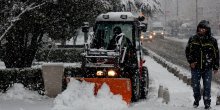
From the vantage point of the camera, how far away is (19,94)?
39.4 ft

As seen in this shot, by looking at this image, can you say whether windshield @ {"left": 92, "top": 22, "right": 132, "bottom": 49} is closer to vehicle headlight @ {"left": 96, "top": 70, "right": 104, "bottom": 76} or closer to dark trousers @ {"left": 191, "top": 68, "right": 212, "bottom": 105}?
vehicle headlight @ {"left": 96, "top": 70, "right": 104, "bottom": 76}

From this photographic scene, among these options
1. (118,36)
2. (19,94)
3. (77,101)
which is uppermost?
(118,36)

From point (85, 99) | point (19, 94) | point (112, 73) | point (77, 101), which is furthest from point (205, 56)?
point (19, 94)

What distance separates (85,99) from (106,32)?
8.29ft

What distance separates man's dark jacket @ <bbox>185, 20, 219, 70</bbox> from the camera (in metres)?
9.91

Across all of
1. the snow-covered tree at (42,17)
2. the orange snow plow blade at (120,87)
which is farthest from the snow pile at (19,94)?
the orange snow plow blade at (120,87)

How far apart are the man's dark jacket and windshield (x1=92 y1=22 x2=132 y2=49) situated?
2.32m

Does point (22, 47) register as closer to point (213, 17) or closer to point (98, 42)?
point (98, 42)

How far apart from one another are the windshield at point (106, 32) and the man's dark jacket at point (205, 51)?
2.32 meters

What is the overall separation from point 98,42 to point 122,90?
7.06ft

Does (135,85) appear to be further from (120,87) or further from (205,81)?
(205,81)

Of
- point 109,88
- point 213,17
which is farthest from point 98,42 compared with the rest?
point 213,17

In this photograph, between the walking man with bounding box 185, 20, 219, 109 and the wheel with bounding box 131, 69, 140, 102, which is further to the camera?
the wheel with bounding box 131, 69, 140, 102

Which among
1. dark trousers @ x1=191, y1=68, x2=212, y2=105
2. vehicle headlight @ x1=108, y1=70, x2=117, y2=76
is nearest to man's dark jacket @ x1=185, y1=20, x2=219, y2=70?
dark trousers @ x1=191, y1=68, x2=212, y2=105
